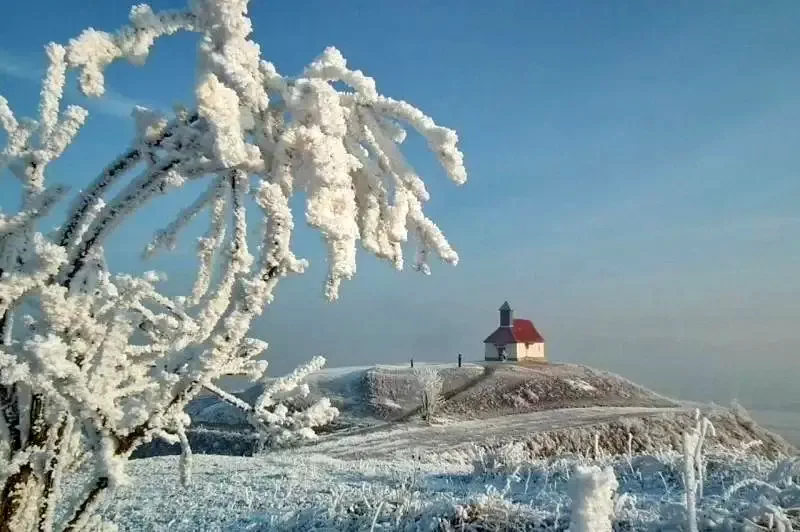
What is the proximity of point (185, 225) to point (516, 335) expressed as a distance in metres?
70.0

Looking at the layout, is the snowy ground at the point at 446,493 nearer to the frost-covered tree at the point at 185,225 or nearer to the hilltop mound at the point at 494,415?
the frost-covered tree at the point at 185,225

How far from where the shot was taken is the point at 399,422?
1619 inches

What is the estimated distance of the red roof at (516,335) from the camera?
236 ft

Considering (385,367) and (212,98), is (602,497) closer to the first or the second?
(212,98)

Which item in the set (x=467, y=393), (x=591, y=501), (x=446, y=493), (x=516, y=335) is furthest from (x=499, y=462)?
(x=516, y=335)

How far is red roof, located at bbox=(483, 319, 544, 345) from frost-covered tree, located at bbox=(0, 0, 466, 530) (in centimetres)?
6904

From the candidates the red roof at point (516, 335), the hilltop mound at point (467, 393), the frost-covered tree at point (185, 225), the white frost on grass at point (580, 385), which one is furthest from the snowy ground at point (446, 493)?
the red roof at point (516, 335)

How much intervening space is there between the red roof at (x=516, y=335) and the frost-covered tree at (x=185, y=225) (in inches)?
2718

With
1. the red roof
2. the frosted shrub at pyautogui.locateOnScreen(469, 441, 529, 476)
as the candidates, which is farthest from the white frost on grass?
the frosted shrub at pyautogui.locateOnScreen(469, 441, 529, 476)

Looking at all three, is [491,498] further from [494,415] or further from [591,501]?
[494,415]

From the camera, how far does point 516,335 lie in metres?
72.3

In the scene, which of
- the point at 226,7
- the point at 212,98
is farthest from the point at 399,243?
the point at 226,7

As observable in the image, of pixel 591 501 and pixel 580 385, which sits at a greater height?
pixel 580 385

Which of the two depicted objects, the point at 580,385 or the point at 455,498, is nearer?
the point at 455,498
